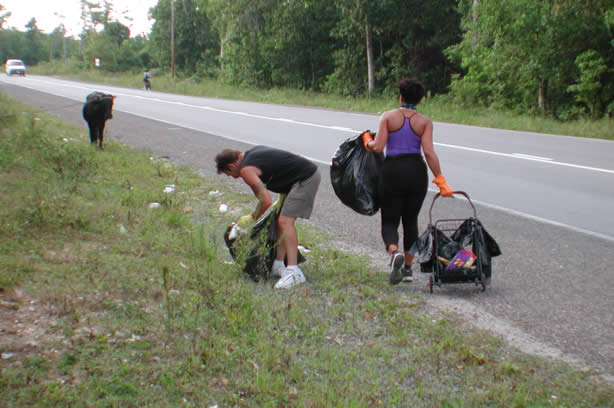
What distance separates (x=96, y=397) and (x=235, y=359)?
85cm

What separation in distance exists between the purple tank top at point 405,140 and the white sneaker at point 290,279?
4.35 ft

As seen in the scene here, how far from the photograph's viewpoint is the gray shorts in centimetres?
508

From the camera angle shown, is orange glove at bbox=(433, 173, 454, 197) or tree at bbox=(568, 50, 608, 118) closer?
orange glove at bbox=(433, 173, 454, 197)

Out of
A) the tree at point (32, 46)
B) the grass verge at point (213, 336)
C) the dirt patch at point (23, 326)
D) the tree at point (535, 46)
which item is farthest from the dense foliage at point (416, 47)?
the tree at point (32, 46)

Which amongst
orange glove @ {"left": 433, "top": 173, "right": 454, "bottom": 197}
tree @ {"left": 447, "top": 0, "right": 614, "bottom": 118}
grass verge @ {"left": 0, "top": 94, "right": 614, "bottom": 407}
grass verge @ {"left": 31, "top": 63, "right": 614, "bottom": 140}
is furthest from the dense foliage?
orange glove @ {"left": 433, "top": 173, "right": 454, "bottom": 197}

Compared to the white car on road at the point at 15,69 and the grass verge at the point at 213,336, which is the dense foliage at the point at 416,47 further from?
the white car on road at the point at 15,69

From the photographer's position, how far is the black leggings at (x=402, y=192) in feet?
16.5

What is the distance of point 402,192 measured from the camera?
201 inches

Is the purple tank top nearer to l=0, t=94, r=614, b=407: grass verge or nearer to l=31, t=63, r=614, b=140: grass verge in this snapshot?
l=0, t=94, r=614, b=407: grass verge

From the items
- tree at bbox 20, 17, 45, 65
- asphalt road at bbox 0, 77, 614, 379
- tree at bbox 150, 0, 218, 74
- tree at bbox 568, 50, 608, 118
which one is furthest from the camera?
tree at bbox 20, 17, 45, 65

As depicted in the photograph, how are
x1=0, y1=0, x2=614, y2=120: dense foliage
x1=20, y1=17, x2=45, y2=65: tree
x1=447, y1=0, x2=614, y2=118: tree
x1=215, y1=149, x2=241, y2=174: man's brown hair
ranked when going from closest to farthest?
x1=215, y1=149, x2=241, y2=174: man's brown hair → x1=447, y1=0, x2=614, y2=118: tree → x1=0, y1=0, x2=614, y2=120: dense foliage → x1=20, y1=17, x2=45, y2=65: tree

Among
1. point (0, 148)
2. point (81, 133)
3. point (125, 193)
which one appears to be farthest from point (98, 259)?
point (81, 133)

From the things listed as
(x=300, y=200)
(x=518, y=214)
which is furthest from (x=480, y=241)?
(x=518, y=214)

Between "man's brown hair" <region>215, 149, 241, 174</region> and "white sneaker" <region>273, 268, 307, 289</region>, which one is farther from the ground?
"man's brown hair" <region>215, 149, 241, 174</region>
